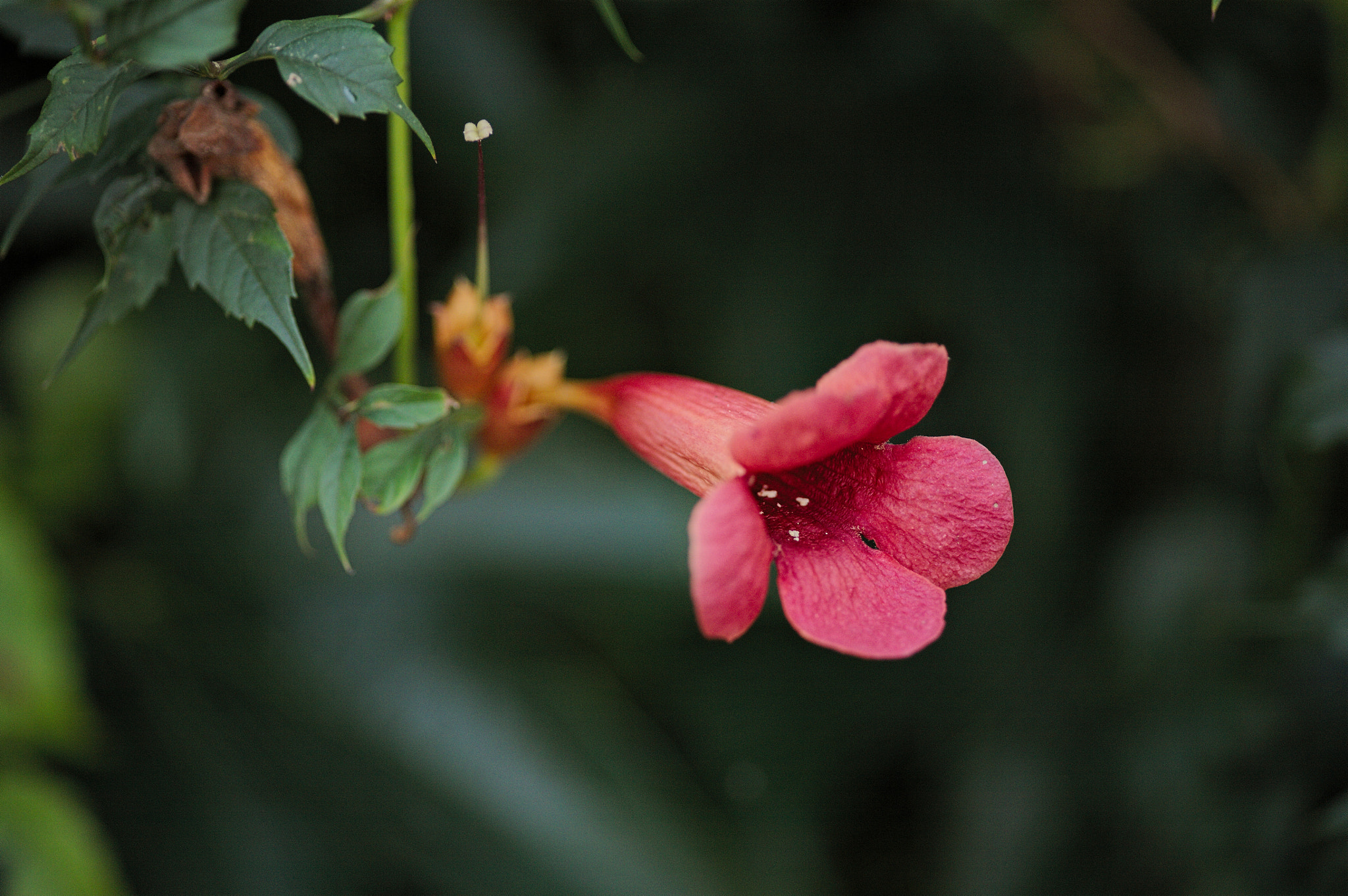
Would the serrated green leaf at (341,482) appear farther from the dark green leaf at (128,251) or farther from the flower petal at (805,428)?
the flower petal at (805,428)

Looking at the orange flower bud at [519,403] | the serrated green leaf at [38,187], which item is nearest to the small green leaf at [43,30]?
the serrated green leaf at [38,187]

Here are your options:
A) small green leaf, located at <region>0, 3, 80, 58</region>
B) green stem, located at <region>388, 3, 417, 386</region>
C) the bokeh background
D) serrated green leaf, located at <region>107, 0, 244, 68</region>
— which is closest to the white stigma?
green stem, located at <region>388, 3, 417, 386</region>

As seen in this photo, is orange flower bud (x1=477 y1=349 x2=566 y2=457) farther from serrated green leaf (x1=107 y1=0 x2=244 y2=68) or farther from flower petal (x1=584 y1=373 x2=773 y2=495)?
serrated green leaf (x1=107 y1=0 x2=244 y2=68)

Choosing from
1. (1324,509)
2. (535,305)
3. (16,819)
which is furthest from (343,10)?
(1324,509)

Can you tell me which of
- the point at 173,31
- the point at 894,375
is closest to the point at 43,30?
the point at 173,31

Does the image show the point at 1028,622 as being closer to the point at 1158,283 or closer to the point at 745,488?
the point at 1158,283

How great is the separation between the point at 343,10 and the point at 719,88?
2.08 feet

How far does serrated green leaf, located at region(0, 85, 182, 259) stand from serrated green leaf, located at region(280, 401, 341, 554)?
20 cm

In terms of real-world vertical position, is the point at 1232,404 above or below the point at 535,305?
above

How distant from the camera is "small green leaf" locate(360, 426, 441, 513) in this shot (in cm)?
68

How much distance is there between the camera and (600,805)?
1.40 m

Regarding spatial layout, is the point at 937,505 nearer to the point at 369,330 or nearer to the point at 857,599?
the point at 857,599

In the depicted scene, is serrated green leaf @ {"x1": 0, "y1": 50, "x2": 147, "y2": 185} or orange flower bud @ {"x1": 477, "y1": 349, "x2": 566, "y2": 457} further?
orange flower bud @ {"x1": 477, "y1": 349, "x2": 566, "y2": 457}

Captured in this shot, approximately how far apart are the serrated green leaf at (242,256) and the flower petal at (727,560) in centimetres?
25
